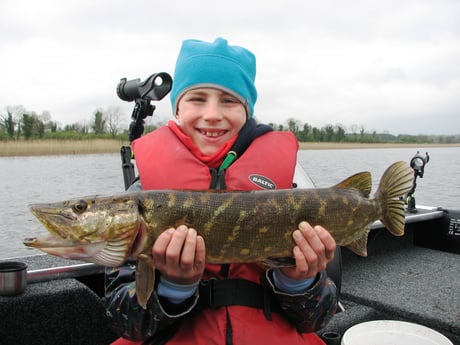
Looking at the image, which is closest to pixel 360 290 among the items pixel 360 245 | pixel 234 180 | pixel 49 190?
pixel 360 245

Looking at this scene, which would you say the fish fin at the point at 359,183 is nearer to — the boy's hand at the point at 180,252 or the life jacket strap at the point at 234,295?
the life jacket strap at the point at 234,295

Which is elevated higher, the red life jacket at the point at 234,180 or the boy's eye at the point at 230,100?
the boy's eye at the point at 230,100

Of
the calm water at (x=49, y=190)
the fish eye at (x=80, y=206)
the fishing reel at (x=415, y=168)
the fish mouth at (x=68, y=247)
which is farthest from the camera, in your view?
the calm water at (x=49, y=190)

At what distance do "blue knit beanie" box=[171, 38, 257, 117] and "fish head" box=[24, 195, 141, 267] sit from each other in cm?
98

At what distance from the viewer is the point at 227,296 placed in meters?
2.37

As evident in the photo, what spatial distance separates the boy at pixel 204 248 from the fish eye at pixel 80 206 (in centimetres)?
38

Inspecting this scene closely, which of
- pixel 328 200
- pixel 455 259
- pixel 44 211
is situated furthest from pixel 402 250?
pixel 44 211

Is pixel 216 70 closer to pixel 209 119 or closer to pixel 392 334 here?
pixel 209 119

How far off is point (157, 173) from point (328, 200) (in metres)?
1.00

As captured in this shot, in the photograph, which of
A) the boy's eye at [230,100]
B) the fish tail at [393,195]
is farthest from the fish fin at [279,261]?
the boy's eye at [230,100]

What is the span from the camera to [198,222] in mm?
2201

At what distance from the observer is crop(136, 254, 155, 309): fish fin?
2111mm

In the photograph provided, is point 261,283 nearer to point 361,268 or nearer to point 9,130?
point 361,268

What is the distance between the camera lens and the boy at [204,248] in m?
2.27
